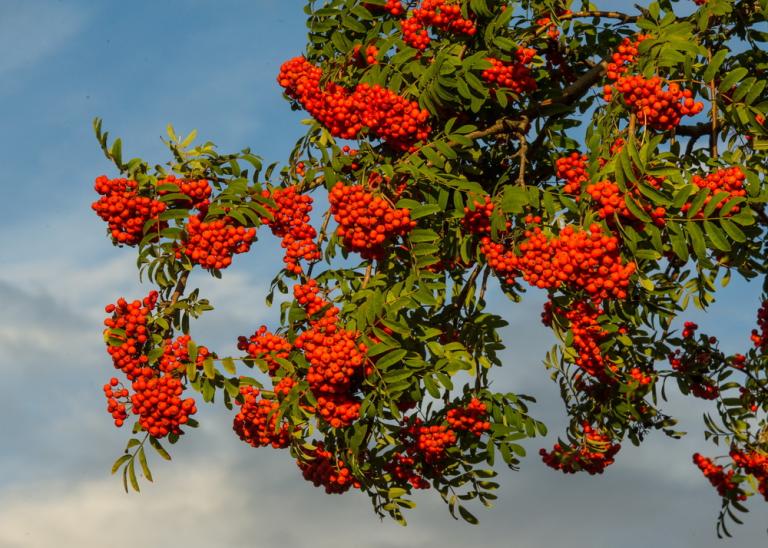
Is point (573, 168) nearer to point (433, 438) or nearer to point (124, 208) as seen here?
point (433, 438)

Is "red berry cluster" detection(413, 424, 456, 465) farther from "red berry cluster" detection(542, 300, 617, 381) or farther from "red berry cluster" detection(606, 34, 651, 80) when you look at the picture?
"red berry cluster" detection(606, 34, 651, 80)

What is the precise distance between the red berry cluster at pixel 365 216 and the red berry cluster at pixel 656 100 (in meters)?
1.56

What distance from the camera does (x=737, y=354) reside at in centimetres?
873

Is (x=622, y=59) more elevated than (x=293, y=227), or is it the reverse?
(x=622, y=59)

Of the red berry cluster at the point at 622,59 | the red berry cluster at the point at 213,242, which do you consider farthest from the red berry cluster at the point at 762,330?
the red berry cluster at the point at 213,242

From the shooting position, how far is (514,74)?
25.8 feet


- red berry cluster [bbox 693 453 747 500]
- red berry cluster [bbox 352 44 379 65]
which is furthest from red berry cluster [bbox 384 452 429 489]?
red berry cluster [bbox 352 44 379 65]

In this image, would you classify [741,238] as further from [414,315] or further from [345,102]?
[345,102]

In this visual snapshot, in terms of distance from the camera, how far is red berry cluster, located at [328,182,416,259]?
266 inches

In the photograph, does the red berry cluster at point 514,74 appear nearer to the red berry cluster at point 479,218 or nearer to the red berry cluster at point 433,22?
the red berry cluster at point 433,22

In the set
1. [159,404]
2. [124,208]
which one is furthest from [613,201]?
[124,208]

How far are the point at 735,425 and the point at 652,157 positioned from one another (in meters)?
3.11

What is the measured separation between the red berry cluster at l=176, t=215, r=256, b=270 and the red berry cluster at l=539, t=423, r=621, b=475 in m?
3.28

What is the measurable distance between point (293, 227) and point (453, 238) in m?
1.19
